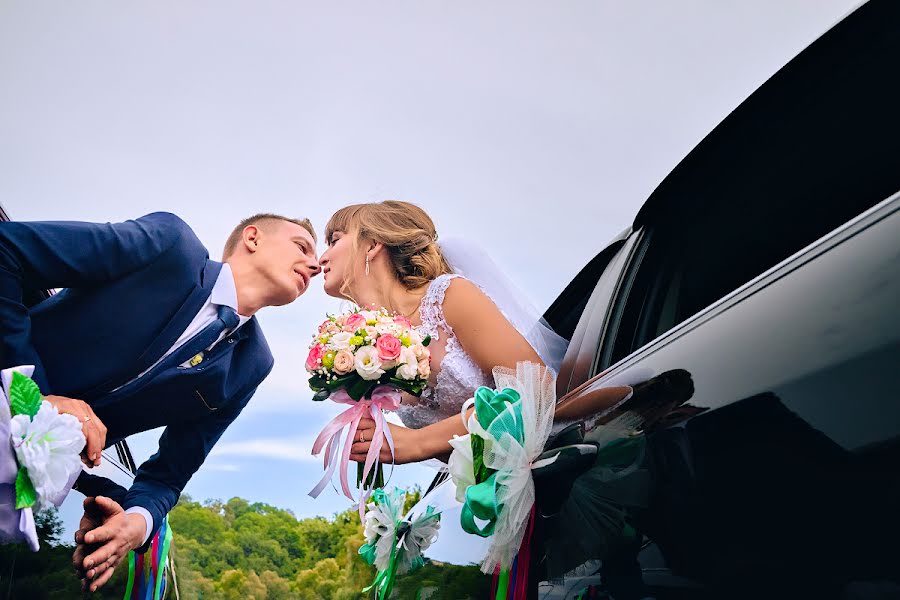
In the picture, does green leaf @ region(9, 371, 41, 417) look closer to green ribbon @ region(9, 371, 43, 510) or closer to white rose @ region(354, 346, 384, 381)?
green ribbon @ region(9, 371, 43, 510)

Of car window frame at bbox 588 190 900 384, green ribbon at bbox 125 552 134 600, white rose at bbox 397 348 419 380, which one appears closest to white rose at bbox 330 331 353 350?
white rose at bbox 397 348 419 380

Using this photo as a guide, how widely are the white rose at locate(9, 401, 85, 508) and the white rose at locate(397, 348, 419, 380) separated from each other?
3.56ft

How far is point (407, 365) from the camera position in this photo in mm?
2771

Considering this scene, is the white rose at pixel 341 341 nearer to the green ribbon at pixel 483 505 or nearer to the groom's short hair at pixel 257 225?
the groom's short hair at pixel 257 225

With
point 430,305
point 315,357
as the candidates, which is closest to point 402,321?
point 430,305

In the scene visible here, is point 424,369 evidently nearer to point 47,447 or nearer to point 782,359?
point 47,447

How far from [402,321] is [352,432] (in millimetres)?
480

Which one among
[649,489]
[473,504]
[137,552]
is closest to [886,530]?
[649,489]

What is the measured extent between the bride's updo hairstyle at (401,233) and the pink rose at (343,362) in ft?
1.89

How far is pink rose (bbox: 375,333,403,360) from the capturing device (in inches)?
108

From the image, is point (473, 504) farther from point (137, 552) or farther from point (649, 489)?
point (137, 552)

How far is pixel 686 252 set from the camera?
70.1 inches

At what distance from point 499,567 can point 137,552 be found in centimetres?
180

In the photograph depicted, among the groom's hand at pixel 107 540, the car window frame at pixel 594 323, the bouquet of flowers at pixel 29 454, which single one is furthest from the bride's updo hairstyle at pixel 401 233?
the bouquet of flowers at pixel 29 454
